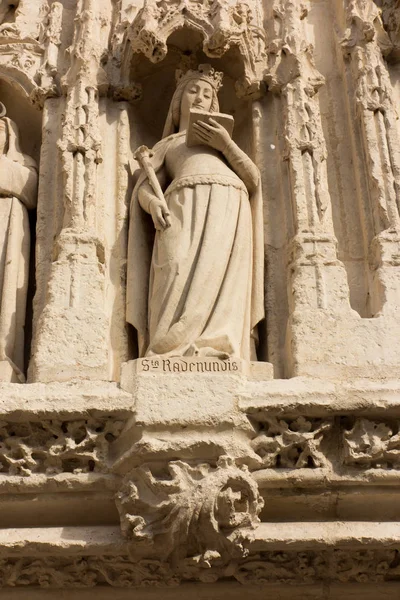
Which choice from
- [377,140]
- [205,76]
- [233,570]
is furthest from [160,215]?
[233,570]

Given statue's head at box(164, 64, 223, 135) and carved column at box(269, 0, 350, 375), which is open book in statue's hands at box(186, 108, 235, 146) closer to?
statue's head at box(164, 64, 223, 135)

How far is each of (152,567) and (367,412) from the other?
4.31 feet

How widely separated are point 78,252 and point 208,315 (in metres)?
0.89

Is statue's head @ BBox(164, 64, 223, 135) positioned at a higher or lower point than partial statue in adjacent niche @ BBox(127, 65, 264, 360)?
higher

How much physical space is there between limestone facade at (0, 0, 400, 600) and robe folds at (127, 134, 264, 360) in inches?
0.9

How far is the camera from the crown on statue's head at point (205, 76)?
7.01 metres

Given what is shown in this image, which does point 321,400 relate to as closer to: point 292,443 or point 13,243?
point 292,443

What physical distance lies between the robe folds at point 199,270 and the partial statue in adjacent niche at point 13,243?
2.30ft

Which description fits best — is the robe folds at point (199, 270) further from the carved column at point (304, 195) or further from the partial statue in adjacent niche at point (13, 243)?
the partial statue in adjacent niche at point (13, 243)

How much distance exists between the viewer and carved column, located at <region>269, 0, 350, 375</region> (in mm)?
5910

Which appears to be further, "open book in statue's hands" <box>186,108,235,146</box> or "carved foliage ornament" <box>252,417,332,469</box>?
"open book in statue's hands" <box>186,108,235,146</box>

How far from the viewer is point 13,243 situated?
6.61 m

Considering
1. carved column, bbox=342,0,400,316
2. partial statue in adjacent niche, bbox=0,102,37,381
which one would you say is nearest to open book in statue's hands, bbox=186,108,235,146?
carved column, bbox=342,0,400,316

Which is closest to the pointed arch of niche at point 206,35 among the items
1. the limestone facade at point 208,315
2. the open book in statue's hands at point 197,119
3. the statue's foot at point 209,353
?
the limestone facade at point 208,315
